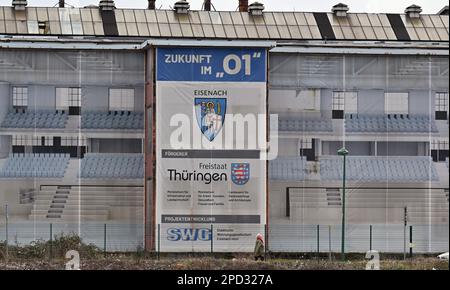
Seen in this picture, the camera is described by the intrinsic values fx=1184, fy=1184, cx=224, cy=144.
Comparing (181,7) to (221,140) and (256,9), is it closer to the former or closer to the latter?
(256,9)

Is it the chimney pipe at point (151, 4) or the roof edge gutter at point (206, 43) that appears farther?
the chimney pipe at point (151, 4)

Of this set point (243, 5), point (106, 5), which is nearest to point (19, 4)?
point (106, 5)

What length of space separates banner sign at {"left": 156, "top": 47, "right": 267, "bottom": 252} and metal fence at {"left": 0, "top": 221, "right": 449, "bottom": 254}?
8cm

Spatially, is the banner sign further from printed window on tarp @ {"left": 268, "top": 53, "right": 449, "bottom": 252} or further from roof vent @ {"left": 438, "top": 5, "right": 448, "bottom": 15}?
roof vent @ {"left": 438, "top": 5, "right": 448, "bottom": 15}

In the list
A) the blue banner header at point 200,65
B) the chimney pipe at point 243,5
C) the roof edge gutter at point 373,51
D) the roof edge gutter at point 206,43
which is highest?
the chimney pipe at point 243,5

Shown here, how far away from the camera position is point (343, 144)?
4566 centimetres

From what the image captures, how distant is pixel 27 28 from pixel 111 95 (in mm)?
4725

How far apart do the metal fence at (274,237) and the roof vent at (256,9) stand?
929 cm

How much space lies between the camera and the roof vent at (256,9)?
1921 inches

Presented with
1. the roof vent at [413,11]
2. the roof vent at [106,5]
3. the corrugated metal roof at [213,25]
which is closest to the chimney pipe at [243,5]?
the corrugated metal roof at [213,25]

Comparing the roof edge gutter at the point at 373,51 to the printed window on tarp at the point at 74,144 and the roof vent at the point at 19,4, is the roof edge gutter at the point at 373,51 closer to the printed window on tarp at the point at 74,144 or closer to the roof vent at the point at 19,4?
the printed window on tarp at the point at 74,144

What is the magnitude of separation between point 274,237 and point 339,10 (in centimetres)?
1030

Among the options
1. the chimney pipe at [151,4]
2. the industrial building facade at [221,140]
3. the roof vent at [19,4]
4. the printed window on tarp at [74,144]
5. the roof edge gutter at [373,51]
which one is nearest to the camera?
the industrial building facade at [221,140]

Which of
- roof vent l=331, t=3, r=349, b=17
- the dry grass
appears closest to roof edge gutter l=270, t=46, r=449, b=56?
roof vent l=331, t=3, r=349, b=17
